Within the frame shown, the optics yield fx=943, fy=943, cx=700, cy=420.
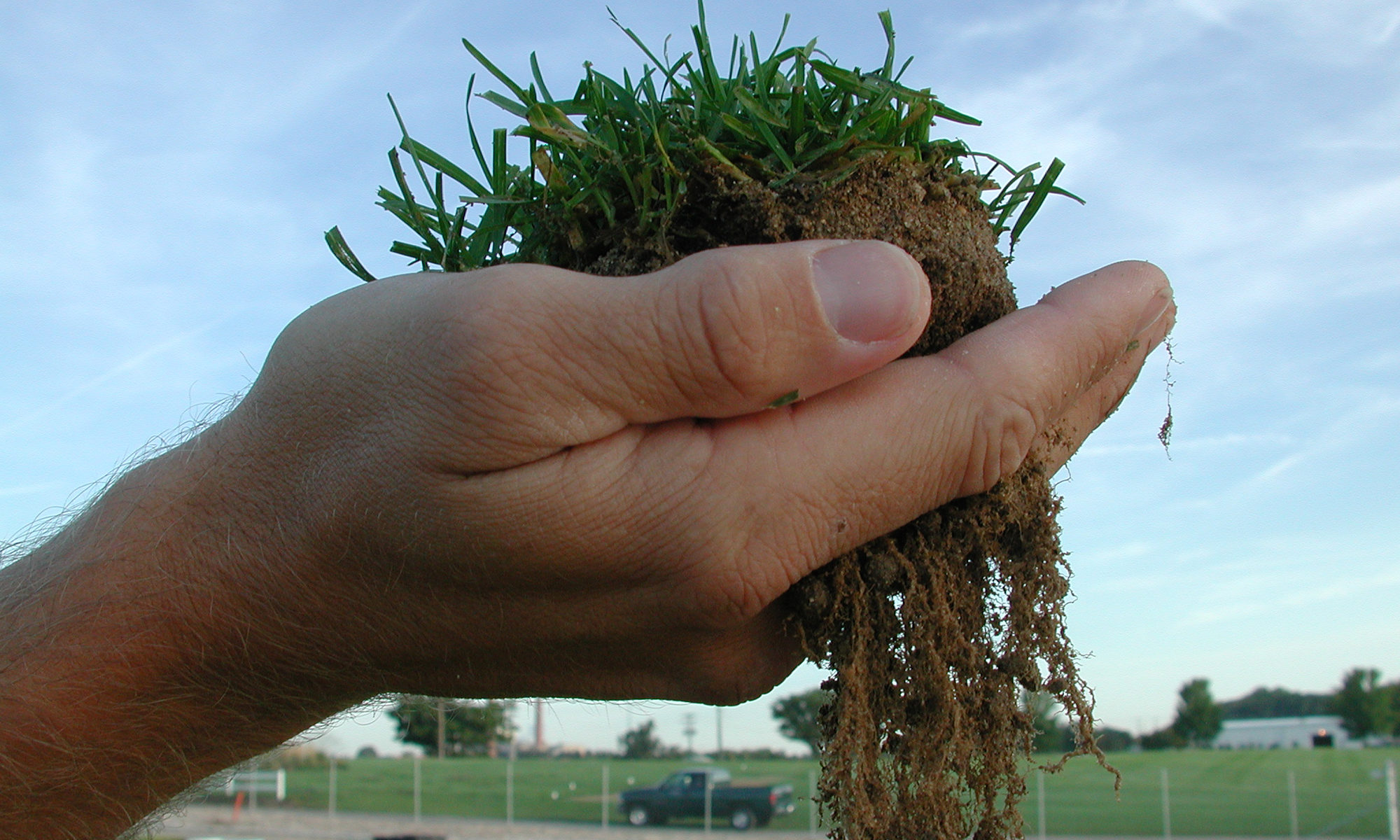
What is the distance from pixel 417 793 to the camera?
94.7 feet

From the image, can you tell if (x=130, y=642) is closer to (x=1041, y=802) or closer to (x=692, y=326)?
(x=692, y=326)

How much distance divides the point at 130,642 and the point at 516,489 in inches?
27.2

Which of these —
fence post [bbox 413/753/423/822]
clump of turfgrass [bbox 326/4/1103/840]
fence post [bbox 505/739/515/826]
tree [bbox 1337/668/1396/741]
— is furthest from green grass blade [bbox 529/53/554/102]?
tree [bbox 1337/668/1396/741]

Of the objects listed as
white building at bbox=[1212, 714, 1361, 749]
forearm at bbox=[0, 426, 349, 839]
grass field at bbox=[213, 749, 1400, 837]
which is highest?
forearm at bbox=[0, 426, 349, 839]

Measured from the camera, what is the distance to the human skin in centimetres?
126

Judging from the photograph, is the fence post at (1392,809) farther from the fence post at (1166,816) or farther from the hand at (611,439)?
the hand at (611,439)

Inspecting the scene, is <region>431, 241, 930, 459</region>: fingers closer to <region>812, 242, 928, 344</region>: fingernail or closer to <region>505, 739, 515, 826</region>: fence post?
<region>812, 242, 928, 344</region>: fingernail

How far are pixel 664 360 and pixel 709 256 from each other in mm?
150

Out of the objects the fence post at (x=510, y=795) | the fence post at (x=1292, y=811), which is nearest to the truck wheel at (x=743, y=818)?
the fence post at (x=510, y=795)

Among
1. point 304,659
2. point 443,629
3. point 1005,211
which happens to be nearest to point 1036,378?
point 1005,211

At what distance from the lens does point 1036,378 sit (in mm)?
1430

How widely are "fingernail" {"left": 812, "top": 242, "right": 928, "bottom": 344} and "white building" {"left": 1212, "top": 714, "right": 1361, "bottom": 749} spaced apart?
211 feet

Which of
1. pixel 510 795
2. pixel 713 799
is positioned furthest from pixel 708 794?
pixel 510 795

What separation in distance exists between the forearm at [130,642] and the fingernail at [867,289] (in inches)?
36.2
